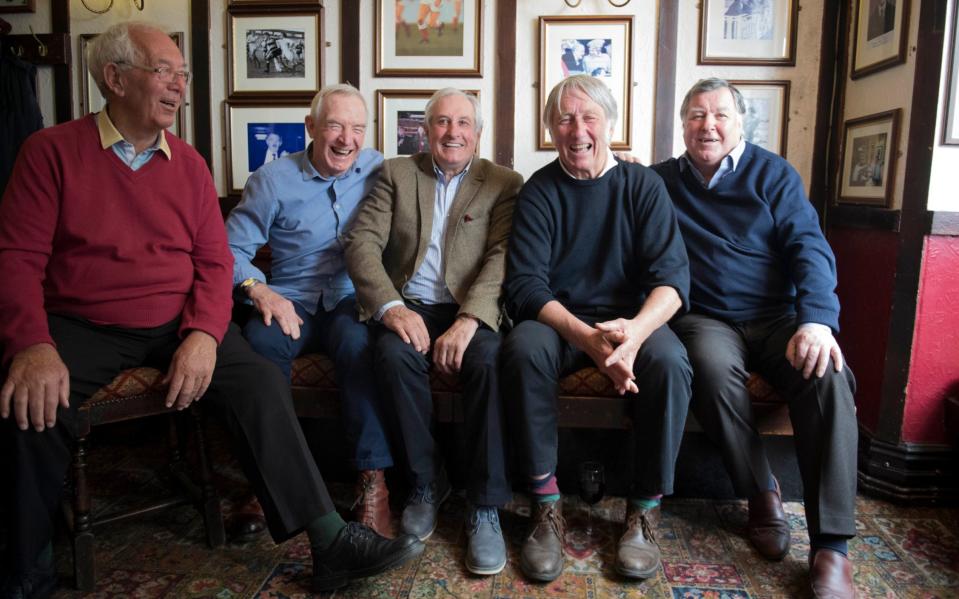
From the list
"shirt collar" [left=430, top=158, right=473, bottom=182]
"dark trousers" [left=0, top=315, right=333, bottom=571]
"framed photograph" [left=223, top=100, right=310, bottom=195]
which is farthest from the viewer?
"framed photograph" [left=223, top=100, right=310, bottom=195]

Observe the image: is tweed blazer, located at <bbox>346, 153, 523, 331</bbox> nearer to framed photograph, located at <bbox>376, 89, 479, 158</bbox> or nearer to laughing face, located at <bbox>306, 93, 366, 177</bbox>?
laughing face, located at <bbox>306, 93, 366, 177</bbox>

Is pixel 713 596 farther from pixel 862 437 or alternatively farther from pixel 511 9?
pixel 511 9

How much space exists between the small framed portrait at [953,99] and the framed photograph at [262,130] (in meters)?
2.38

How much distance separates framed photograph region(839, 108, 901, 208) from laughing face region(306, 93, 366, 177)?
1826 mm

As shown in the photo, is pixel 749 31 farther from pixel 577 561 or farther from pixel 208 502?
pixel 208 502

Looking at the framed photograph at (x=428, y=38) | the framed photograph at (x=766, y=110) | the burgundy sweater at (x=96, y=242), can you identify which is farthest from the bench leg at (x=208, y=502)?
the framed photograph at (x=766, y=110)

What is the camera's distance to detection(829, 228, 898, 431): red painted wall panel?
7.75ft

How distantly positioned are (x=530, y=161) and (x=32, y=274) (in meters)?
1.88

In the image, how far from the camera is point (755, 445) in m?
2.01

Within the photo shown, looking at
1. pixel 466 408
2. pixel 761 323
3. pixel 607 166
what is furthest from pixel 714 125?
pixel 466 408

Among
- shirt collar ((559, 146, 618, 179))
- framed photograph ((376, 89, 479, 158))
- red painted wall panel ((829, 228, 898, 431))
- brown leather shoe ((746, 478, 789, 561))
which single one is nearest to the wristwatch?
framed photograph ((376, 89, 479, 158))

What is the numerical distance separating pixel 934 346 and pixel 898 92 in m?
0.87

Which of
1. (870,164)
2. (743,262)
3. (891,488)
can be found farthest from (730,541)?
(870,164)

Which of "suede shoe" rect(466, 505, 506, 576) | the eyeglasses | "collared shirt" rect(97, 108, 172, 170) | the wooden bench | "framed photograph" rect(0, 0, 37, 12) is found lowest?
"suede shoe" rect(466, 505, 506, 576)
